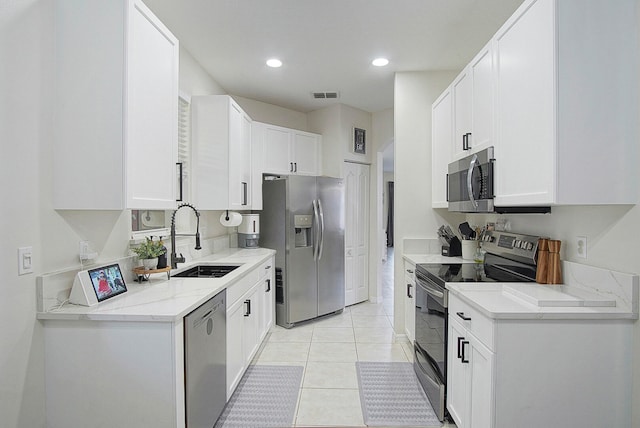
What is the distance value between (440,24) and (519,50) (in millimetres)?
1073

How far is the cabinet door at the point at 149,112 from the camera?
1.69 m

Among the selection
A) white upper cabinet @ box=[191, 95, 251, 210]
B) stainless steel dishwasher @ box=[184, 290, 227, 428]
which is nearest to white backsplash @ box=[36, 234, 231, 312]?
stainless steel dishwasher @ box=[184, 290, 227, 428]

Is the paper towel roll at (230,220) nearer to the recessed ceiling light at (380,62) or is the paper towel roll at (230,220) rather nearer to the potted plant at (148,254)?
the potted plant at (148,254)

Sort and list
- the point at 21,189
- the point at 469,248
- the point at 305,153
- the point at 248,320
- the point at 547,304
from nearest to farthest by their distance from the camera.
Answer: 1. the point at 21,189
2. the point at 547,304
3. the point at 248,320
4. the point at 469,248
5. the point at 305,153

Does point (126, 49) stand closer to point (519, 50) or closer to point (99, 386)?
point (99, 386)

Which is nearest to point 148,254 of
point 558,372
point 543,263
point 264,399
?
point 264,399

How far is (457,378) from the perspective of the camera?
2033 millimetres

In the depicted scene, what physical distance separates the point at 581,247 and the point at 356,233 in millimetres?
3239

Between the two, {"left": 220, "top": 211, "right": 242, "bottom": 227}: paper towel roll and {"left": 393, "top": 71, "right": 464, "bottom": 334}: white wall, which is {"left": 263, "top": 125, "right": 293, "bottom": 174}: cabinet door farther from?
{"left": 393, "top": 71, "right": 464, "bottom": 334}: white wall

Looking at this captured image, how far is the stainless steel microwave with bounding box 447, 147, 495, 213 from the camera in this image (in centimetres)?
221

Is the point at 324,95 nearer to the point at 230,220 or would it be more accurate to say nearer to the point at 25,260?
the point at 230,220

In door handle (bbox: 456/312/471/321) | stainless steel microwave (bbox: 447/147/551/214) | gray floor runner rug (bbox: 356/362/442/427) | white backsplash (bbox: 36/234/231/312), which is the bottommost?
gray floor runner rug (bbox: 356/362/442/427)

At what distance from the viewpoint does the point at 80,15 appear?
1.67 m

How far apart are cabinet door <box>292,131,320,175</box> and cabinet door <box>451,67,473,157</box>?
2.23 meters
